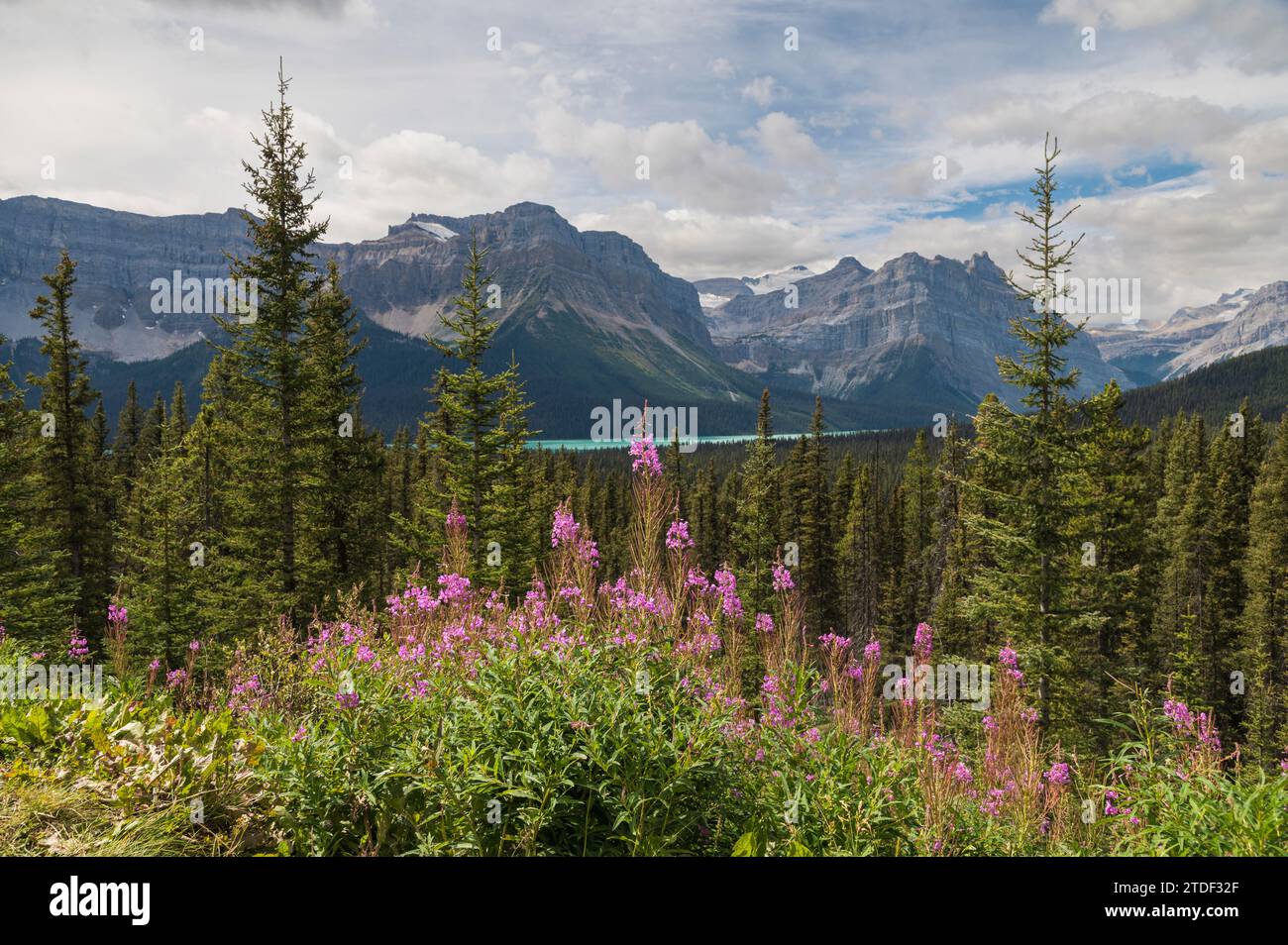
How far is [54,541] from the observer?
24.9 metres

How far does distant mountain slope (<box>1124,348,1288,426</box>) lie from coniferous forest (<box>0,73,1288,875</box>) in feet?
333

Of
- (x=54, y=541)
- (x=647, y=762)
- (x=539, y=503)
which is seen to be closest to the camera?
(x=647, y=762)

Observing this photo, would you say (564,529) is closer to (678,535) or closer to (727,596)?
(678,535)

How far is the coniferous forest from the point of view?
3.62 meters

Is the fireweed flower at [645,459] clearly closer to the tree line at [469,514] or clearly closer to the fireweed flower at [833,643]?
the tree line at [469,514]

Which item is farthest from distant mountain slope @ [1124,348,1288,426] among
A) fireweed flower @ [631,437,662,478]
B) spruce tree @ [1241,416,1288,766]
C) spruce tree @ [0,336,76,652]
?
spruce tree @ [0,336,76,652]

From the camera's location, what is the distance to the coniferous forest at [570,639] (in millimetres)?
3625

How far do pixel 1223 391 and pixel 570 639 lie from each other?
570ft

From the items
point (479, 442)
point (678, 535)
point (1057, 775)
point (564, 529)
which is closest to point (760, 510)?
point (479, 442)

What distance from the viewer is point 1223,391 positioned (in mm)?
133625
